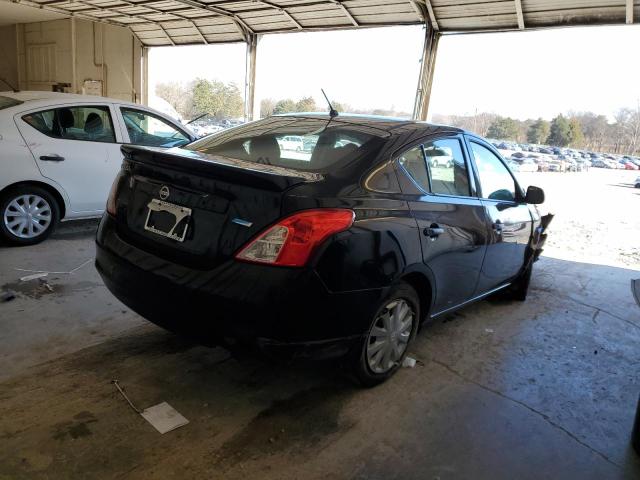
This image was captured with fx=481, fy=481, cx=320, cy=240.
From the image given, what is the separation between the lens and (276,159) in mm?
2926

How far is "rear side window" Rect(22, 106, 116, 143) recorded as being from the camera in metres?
4.96

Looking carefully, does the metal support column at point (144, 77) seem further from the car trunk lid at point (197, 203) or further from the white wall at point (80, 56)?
the car trunk lid at point (197, 203)

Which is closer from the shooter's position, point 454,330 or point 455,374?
point 455,374

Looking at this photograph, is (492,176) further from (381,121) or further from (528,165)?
(528,165)

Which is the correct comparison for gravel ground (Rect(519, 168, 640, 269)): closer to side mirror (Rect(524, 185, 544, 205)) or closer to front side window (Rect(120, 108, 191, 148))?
side mirror (Rect(524, 185, 544, 205))

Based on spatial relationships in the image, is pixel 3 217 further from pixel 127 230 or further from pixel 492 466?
pixel 492 466

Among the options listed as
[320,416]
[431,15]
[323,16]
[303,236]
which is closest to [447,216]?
[303,236]

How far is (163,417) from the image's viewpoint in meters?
2.47

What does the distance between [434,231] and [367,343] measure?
0.80 m

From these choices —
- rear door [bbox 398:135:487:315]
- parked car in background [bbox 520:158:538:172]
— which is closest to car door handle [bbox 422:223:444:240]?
rear door [bbox 398:135:487:315]

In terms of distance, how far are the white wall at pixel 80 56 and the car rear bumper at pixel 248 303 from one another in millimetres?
15745

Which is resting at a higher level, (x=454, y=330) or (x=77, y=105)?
(x=77, y=105)

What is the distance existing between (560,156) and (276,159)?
27.7 m

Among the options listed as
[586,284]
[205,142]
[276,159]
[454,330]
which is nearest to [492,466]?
[454,330]
